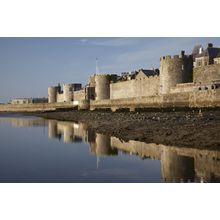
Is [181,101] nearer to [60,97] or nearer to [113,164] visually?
[113,164]

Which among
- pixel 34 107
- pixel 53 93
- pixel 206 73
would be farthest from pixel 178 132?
pixel 53 93

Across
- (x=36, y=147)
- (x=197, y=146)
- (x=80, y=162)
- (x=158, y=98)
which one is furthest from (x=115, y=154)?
(x=158, y=98)

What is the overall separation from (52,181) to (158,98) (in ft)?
46.8

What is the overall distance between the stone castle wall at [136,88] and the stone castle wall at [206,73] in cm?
430

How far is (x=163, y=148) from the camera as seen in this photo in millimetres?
9289

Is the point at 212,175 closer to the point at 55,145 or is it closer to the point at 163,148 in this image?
the point at 163,148

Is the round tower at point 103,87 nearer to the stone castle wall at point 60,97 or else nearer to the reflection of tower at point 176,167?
the stone castle wall at point 60,97

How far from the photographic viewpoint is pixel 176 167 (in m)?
7.58

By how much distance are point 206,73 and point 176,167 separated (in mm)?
14222

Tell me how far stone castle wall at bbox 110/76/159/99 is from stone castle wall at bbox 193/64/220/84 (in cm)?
430

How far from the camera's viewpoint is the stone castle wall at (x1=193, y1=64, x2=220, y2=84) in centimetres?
2031

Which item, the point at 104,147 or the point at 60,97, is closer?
the point at 104,147

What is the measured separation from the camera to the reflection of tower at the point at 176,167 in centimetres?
674

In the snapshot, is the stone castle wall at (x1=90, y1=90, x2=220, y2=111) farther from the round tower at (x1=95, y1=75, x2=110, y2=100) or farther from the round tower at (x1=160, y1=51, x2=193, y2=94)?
the round tower at (x1=95, y1=75, x2=110, y2=100)
